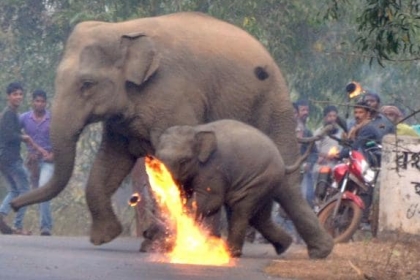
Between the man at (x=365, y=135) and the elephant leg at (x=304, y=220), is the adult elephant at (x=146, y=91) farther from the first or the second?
the man at (x=365, y=135)

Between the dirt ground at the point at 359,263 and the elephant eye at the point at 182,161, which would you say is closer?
the dirt ground at the point at 359,263

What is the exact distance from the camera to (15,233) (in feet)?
66.5

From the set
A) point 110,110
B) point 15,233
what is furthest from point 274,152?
point 15,233

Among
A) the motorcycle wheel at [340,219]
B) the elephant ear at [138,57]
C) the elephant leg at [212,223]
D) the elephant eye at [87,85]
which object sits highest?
the elephant ear at [138,57]

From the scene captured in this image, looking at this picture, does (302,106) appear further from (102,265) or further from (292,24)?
(102,265)

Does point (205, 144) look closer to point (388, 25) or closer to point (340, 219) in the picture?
point (388, 25)

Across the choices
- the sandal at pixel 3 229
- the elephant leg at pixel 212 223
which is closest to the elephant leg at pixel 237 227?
the elephant leg at pixel 212 223

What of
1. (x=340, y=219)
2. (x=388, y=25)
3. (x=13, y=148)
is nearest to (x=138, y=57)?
(x=340, y=219)

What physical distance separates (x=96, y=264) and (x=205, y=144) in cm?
220

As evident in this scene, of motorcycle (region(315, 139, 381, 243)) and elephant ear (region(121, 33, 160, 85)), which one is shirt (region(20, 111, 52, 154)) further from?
elephant ear (region(121, 33, 160, 85))

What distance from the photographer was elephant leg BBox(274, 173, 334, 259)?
16.7 meters

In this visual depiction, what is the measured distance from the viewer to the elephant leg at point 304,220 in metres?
16.7

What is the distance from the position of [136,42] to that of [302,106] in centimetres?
582

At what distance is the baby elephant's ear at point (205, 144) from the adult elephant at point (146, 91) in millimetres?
959
